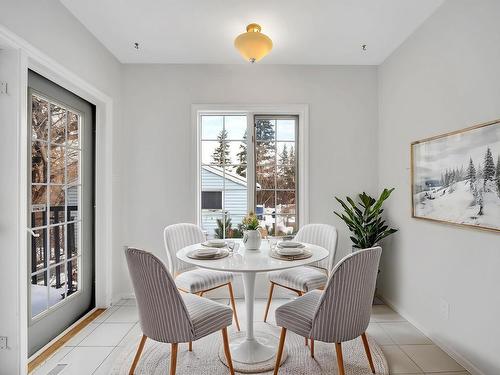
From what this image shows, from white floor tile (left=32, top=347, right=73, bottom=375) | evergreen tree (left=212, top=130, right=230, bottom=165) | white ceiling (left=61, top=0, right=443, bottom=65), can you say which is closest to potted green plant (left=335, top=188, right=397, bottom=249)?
evergreen tree (left=212, top=130, right=230, bottom=165)

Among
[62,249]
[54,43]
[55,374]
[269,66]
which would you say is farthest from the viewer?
[269,66]

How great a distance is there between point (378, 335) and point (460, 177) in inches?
55.3

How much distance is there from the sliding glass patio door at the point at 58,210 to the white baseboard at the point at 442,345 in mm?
3003

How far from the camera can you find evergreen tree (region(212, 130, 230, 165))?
11.1 feet

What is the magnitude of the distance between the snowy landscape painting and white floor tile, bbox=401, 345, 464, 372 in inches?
38.5

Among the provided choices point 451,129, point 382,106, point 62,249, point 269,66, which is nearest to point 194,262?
point 62,249

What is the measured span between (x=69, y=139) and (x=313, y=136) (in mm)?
2382

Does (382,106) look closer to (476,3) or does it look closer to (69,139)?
(476,3)

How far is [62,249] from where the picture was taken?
2500 millimetres

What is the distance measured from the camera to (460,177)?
6.84 ft

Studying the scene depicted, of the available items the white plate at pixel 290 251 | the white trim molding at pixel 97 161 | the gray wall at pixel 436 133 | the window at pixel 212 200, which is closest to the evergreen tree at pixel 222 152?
the window at pixel 212 200

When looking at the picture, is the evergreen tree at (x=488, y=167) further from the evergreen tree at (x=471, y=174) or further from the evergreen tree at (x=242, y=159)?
the evergreen tree at (x=242, y=159)

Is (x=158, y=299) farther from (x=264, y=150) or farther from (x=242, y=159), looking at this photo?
(x=264, y=150)

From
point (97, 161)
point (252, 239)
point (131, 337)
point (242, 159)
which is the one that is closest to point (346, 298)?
point (252, 239)
